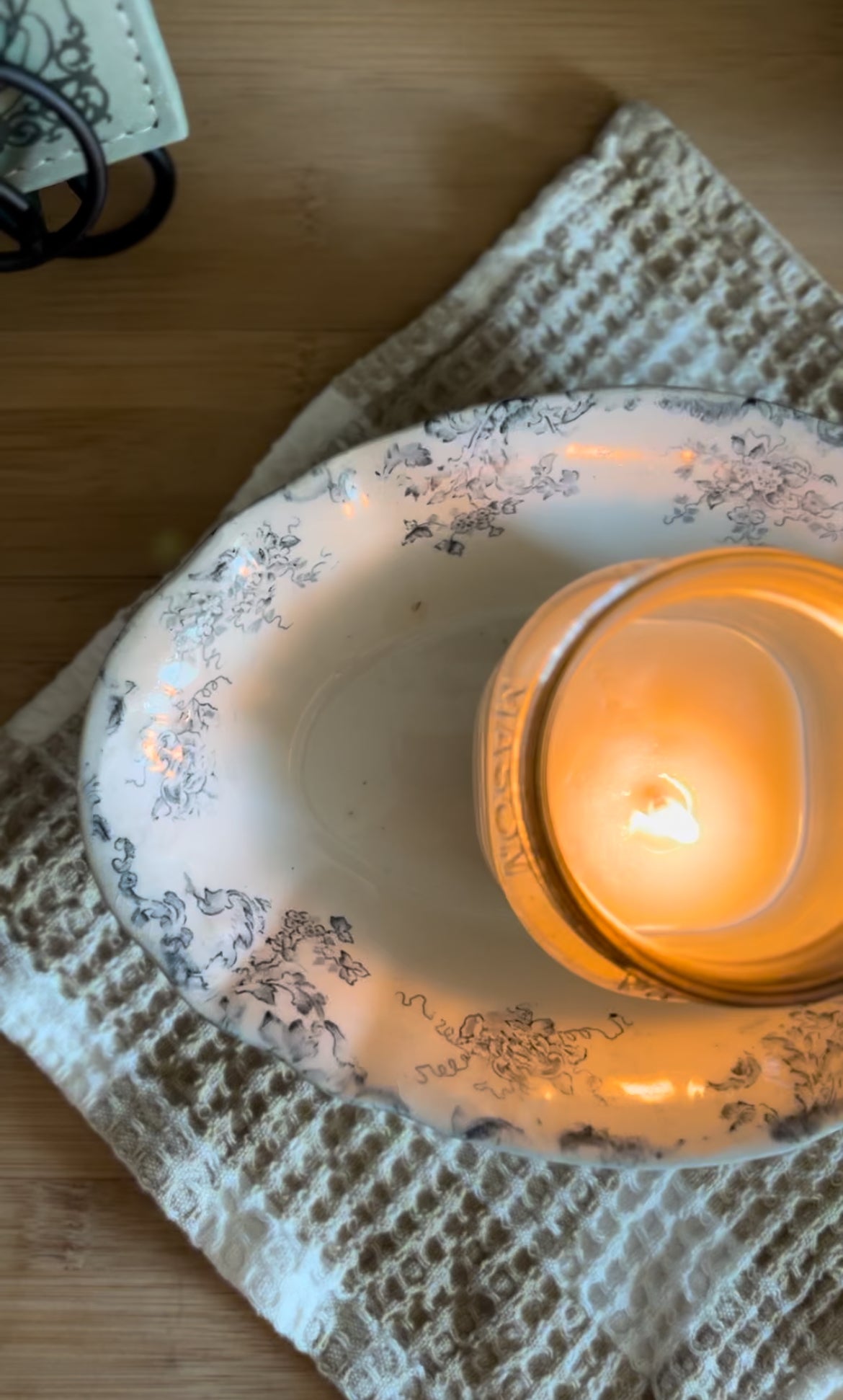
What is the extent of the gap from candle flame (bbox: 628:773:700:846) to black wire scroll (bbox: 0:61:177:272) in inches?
9.7

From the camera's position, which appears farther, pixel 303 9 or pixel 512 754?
pixel 303 9

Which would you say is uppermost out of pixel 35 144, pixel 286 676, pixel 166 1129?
pixel 35 144

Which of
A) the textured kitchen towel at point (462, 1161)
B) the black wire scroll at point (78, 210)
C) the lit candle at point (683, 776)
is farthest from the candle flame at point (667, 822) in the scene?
the black wire scroll at point (78, 210)

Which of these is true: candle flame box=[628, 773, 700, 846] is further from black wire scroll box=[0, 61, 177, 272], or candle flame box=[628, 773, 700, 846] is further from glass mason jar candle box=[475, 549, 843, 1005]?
black wire scroll box=[0, 61, 177, 272]

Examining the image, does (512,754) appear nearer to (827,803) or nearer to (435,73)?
(827,803)

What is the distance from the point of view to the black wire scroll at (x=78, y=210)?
0.29 m

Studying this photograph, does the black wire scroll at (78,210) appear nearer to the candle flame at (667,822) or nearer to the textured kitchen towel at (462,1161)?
the textured kitchen towel at (462,1161)

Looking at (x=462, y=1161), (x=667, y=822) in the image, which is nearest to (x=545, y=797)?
(x=667, y=822)

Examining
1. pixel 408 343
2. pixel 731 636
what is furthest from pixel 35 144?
pixel 731 636

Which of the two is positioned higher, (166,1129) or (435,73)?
(435,73)

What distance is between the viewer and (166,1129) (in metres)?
0.35

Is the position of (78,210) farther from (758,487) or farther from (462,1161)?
(462,1161)

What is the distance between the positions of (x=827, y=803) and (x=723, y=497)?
92 mm

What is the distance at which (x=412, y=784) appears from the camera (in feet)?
1.07
